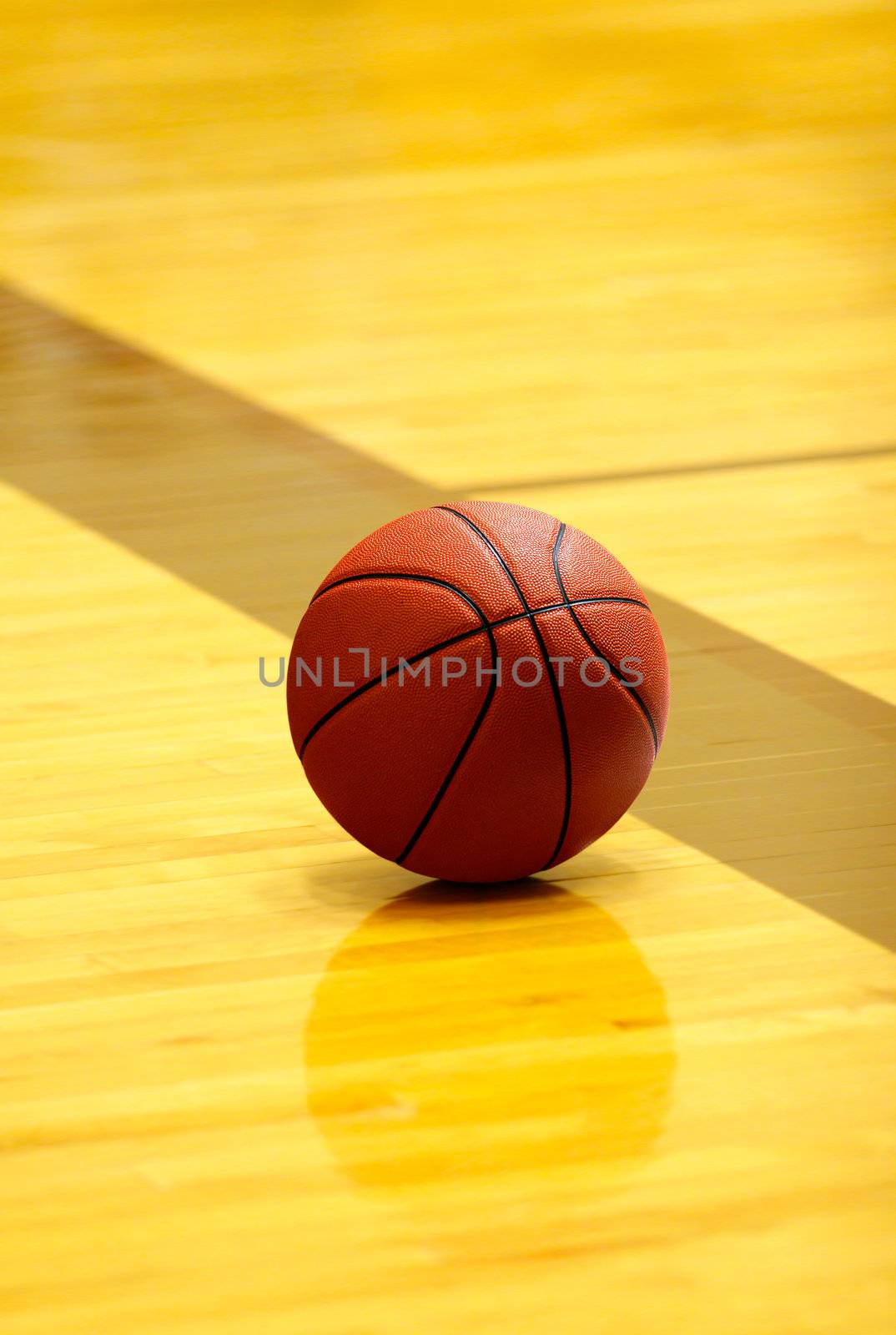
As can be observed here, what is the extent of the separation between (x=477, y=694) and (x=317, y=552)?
5.20 feet

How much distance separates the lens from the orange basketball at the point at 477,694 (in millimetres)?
2416

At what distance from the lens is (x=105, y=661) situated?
135 inches

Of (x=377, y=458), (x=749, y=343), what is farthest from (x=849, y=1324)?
(x=749, y=343)

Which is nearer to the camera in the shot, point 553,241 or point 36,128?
point 553,241

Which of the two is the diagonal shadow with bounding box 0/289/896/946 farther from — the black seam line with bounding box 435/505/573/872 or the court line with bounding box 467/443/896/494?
the black seam line with bounding box 435/505/573/872

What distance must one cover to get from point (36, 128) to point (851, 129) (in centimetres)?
280

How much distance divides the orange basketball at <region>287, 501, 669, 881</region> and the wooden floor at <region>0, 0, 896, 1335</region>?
0.14m

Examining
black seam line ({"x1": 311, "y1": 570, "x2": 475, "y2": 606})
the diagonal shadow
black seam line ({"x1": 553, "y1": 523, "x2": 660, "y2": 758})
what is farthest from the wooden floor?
black seam line ({"x1": 311, "y1": 570, "x2": 475, "y2": 606})

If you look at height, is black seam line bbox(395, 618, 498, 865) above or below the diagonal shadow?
above

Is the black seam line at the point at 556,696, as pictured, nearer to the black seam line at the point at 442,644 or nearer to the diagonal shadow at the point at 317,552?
the black seam line at the point at 442,644

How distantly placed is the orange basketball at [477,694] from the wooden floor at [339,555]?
0.44 ft

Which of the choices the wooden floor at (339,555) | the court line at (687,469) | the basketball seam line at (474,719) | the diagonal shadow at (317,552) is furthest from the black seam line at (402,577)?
the court line at (687,469)

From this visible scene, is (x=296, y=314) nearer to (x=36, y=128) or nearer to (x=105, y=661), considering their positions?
(x=36, y=128)

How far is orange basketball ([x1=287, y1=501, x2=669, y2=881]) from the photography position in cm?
242
